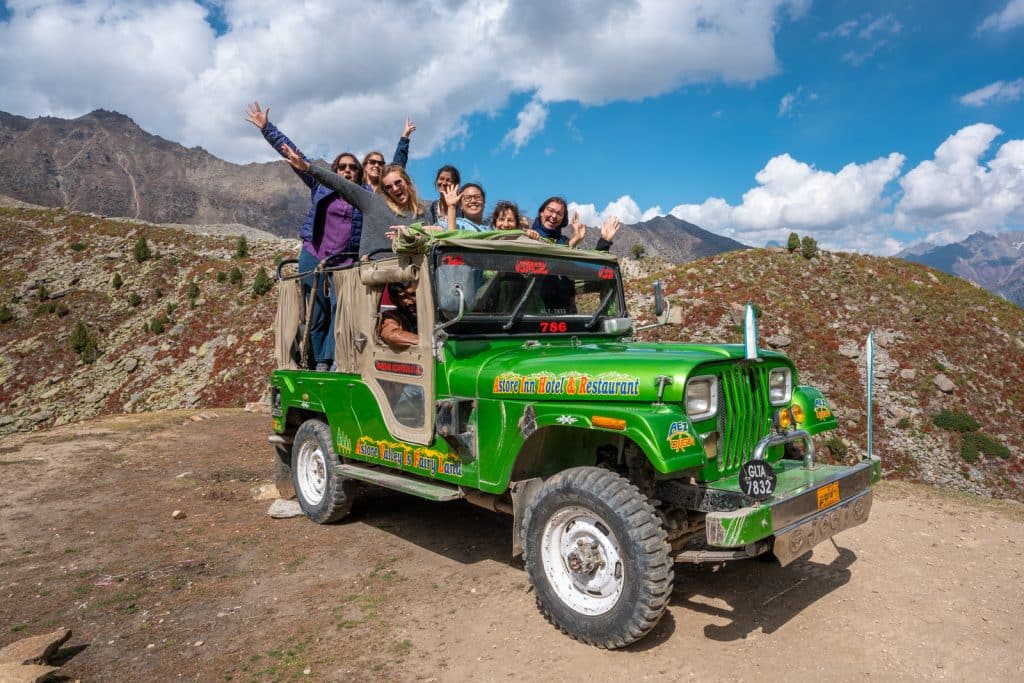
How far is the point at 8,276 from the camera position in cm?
3259

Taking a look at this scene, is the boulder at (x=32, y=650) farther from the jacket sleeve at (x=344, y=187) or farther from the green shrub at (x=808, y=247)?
the green shrub at (x=808, y=247)

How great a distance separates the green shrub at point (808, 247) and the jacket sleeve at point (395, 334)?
23.0 m

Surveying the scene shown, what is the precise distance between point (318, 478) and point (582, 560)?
3.81m

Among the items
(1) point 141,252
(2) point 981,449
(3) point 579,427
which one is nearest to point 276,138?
(3) point 579,427

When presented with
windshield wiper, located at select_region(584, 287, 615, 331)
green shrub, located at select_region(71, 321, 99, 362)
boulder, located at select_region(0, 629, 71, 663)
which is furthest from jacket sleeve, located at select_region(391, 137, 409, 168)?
green shrub, located at select_region(71, 321, 99, 362)

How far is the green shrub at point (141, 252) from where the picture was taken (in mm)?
34156

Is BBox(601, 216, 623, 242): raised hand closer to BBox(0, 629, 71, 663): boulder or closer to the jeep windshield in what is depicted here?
the jeep windshield

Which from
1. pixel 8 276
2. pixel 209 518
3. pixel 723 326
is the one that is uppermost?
pixel 8 276

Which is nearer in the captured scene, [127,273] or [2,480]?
[2,480]

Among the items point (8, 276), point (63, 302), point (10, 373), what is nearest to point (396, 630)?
point (10, 373)

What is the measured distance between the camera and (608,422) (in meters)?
3.78

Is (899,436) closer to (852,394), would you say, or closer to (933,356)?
(852,394)

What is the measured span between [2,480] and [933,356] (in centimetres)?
2251

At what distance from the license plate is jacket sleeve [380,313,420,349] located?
3.04 m
